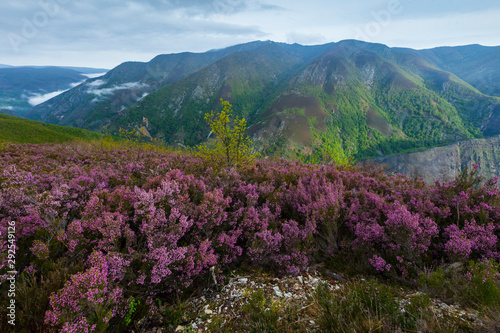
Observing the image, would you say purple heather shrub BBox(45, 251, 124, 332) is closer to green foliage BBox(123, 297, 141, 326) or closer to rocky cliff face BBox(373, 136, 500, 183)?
green foliage BBox(123, 297, 141, 326)

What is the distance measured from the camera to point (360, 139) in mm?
180750

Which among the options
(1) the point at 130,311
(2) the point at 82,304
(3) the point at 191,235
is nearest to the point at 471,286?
(3) the point at 191,235

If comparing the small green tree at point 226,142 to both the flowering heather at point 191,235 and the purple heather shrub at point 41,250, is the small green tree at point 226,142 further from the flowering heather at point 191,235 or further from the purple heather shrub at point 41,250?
the purple heather shrub at point 41,250

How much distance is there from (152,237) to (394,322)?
3395 mm

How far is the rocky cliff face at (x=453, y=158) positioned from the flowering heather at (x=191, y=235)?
15898cm

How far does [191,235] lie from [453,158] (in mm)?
203743

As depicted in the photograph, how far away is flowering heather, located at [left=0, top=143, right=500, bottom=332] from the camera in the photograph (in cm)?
283

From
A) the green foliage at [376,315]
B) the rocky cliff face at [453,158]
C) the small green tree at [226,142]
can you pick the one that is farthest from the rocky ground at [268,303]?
the rocky cliff face at [453,158]

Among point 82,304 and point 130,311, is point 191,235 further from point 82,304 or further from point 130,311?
point 82,304

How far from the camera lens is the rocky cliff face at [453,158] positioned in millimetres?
140125

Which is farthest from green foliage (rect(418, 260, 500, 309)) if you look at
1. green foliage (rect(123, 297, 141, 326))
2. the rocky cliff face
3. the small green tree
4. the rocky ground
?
the rocky cliff face

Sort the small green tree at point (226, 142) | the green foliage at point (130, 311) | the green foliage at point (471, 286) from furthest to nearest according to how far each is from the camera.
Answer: the small green tree at point (226, 142), the green foliage at point (471, 286), the green foliage at point (130, 311)

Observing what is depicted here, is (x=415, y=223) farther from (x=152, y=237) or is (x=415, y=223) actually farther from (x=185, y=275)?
(x=152, y=237)

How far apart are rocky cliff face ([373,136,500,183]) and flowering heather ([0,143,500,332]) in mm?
158981
